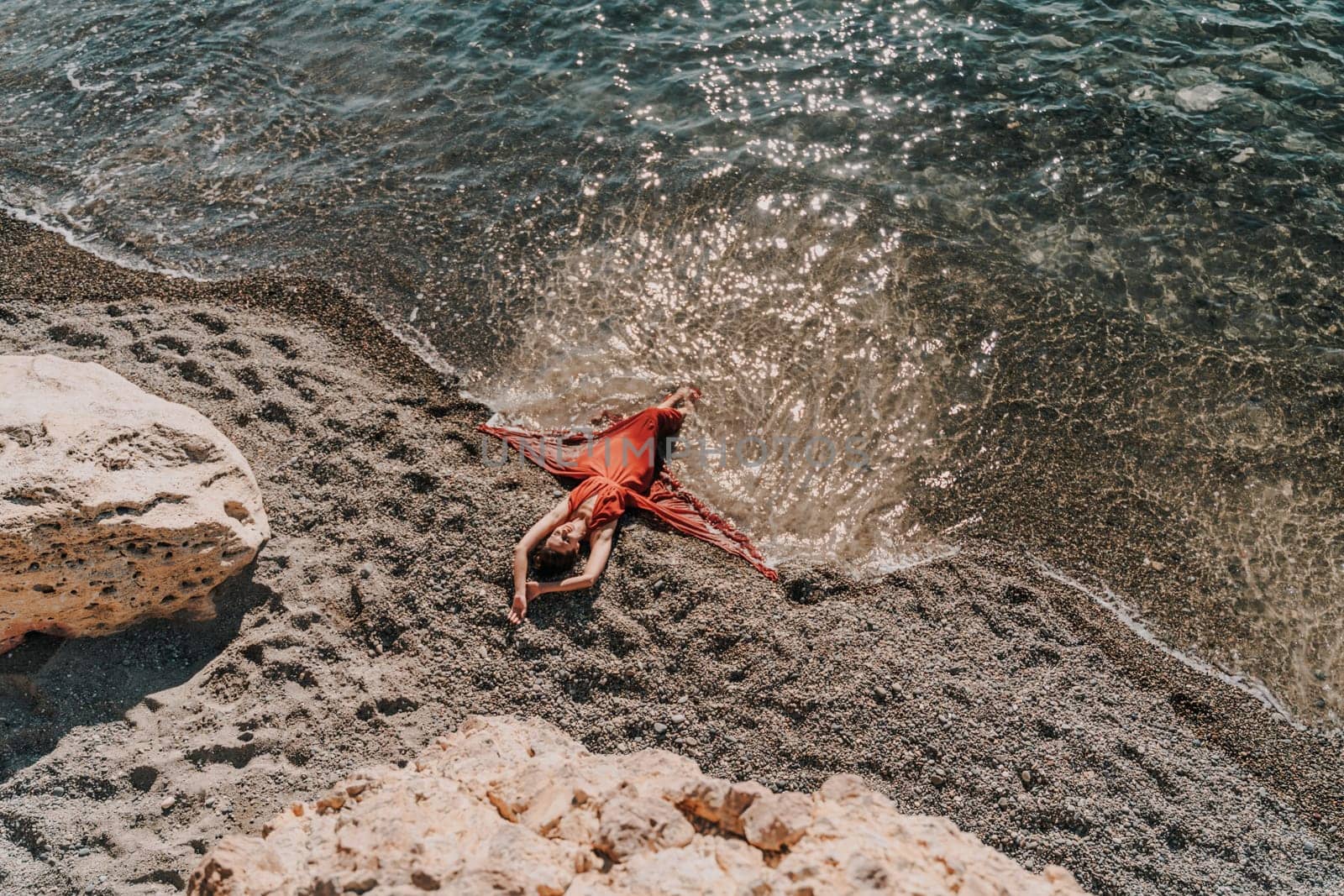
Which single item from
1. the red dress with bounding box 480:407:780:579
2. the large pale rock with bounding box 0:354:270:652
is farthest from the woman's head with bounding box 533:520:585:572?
the large pale rock with bounding box 0:354:270:652

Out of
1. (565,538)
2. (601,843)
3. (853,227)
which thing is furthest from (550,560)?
(853,227)

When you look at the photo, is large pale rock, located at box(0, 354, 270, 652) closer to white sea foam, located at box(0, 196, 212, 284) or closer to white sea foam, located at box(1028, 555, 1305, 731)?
white sea foam, located at box(0, 196, 212, 284)

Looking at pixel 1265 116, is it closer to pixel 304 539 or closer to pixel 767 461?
pixel 767 461

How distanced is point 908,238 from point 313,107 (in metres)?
9.61

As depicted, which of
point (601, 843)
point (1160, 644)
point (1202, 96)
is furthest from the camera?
point (1202, 96)

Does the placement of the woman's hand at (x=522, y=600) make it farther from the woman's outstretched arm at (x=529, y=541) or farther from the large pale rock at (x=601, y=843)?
the large pale rock at (x=601, y=843)

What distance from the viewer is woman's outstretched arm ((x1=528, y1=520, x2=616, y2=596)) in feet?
22.7

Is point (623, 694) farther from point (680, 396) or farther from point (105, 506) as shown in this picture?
point (105, 506)

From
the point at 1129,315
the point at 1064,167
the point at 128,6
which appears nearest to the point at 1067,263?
the point at 1129,315

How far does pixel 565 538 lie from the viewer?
7172 mm

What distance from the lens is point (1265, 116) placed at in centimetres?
1141

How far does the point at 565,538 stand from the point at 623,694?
154cm

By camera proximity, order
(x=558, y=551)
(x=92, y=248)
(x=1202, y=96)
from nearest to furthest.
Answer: (x=558, y=551)
(x=92, y=248)
(x=1202, y=96)

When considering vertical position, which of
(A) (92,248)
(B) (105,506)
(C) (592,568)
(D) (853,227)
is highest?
(A) (92,248)
